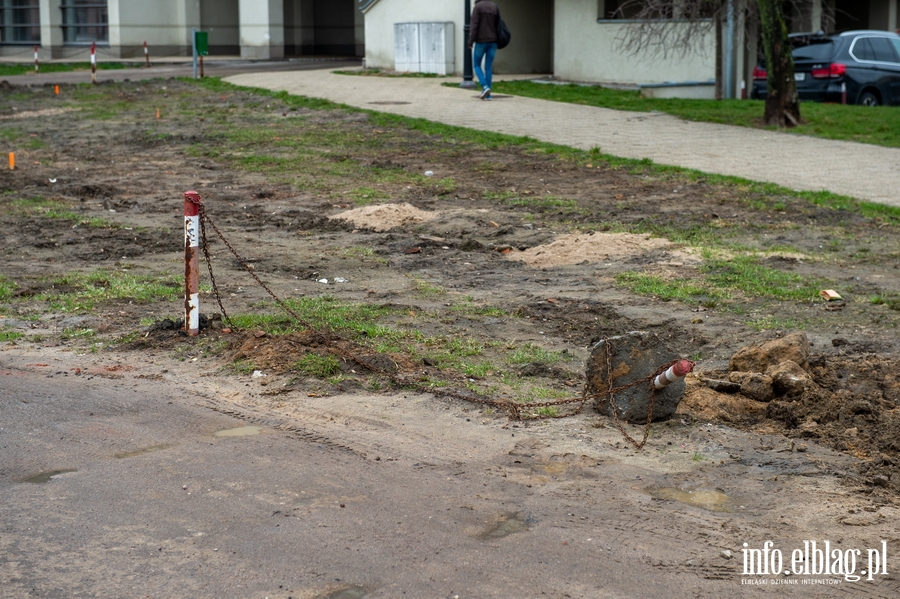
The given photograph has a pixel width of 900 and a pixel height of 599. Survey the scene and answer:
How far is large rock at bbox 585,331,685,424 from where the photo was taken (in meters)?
5.96

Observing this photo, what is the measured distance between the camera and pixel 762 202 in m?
12.6

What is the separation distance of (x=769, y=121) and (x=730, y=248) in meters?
9.16

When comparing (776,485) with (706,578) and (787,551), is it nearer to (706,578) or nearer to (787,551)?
(787,551)

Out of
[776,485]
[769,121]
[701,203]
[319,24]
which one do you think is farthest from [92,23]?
[776,485]

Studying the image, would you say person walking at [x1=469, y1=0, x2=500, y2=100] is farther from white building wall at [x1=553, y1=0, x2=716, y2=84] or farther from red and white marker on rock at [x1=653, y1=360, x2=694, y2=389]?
red and white marker on rock at [x1=653, y1=360, x2=694, y2=389]

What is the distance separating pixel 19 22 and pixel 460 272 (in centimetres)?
3710

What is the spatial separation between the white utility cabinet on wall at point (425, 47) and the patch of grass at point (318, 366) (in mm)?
21437

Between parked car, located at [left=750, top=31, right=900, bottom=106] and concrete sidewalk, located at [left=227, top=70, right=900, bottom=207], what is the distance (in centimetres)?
468

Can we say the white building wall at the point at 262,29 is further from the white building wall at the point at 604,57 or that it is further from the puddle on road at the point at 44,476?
the puddle on road at the point at 44,476

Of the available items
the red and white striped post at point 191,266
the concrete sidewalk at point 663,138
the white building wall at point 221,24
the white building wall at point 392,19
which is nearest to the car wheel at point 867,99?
the concrete sidewalk at point 663,138

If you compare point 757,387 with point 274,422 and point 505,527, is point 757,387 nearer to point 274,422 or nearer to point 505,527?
point 505,527

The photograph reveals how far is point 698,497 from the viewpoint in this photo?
16.4ft

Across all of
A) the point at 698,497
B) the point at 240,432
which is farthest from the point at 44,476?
the point at 698,497

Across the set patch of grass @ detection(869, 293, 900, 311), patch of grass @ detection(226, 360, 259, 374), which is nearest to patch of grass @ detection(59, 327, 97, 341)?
patch of grass @ detection(226, 360, 259, 374)
